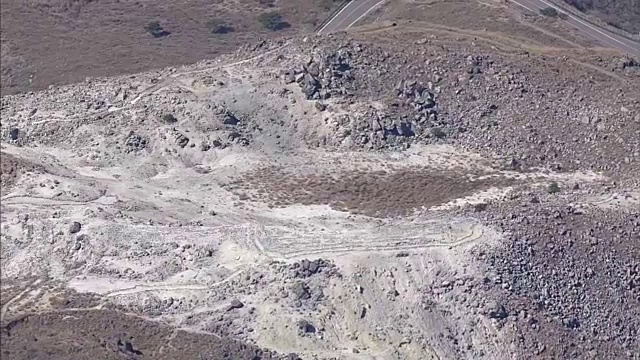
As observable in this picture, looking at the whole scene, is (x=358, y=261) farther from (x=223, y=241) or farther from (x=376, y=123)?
(x=376, y=123)

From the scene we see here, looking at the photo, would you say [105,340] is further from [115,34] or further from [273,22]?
[273,22]

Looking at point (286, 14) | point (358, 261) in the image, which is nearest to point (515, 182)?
point (358, 261)

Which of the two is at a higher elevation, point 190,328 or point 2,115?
point 2,115

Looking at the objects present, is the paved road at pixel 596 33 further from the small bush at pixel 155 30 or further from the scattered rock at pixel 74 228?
the scattered rock at pixel 74 228

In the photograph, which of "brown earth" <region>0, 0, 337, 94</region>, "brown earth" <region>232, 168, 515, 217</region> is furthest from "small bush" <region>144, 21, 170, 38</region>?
"brown earth" <region>232, 168, 515, 217</region>

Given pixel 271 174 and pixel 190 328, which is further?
pixel 271 174

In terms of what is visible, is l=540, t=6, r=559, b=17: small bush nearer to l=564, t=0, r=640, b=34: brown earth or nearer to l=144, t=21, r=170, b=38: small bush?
l=564, t=0, r=640, b=34: brown earth

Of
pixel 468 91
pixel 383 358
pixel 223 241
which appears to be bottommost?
pixel 383 358
